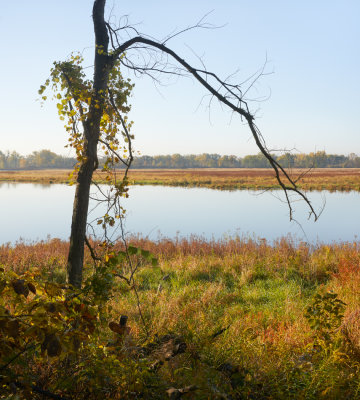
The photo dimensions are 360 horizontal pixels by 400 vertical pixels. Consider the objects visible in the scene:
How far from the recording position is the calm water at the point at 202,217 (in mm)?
19953

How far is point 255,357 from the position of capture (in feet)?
11.2

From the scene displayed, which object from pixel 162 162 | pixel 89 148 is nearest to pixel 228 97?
pixel 89 148

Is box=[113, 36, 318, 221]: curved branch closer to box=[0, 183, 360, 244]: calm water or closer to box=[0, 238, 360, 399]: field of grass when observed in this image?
box=[0, 238, 360, 399]: field of grass

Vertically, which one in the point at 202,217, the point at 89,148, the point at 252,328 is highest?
the point at 89,148

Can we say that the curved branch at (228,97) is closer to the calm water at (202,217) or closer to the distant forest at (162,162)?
the calm water at (202,217)

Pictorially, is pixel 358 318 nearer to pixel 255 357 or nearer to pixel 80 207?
pixel 255 357

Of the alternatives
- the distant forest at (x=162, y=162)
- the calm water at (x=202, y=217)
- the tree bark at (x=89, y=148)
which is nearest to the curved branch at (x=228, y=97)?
the tree bark at (x=89, y=148)

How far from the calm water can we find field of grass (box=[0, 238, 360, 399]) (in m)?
7.43

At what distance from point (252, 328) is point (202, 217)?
2079 centimetres

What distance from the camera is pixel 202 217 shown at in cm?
2523

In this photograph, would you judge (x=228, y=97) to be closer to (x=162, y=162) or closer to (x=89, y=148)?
(x=89, y=148)

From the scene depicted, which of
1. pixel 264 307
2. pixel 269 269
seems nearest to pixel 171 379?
pixel 264 307

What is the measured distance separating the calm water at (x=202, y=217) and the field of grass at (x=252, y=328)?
293 inches

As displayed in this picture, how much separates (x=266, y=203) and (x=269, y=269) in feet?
89.0
